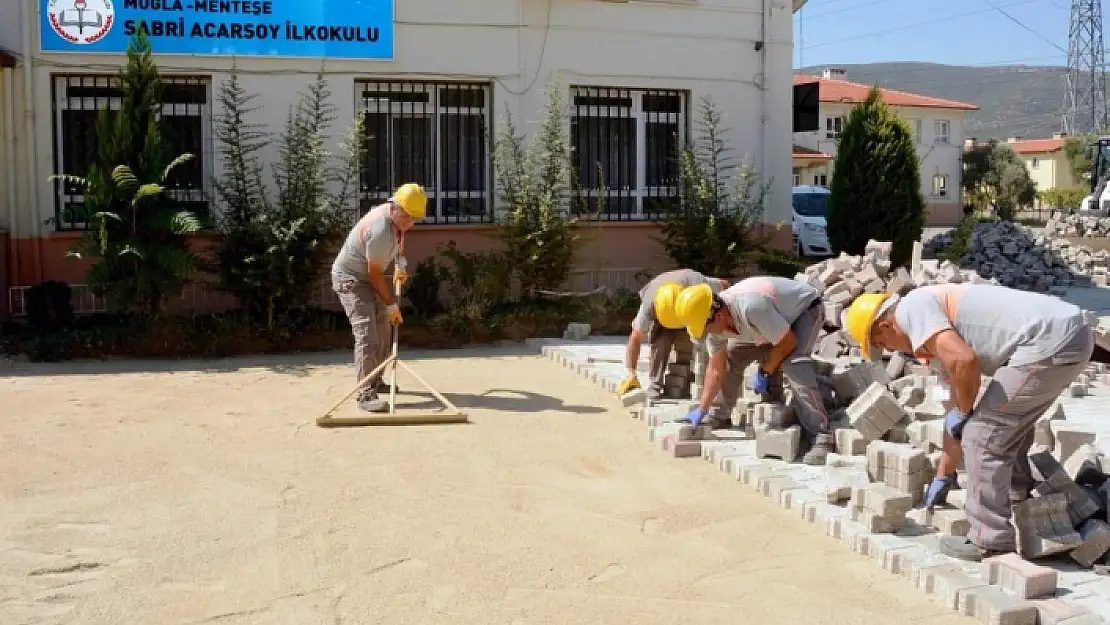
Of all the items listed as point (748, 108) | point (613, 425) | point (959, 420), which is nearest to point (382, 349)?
point (613, 425)

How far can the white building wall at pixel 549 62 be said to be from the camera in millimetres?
12703

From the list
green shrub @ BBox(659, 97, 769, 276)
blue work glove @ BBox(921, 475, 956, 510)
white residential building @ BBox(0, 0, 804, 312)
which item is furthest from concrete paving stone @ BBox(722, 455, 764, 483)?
white residential building @ BBox(0, 0, 804, 312)

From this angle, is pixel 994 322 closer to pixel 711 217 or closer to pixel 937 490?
pixel 937 490

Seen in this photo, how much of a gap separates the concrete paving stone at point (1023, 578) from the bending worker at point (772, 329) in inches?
82.7

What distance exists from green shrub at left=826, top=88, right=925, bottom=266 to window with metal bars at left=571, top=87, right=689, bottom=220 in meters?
2.50

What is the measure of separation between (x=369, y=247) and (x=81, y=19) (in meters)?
6.12

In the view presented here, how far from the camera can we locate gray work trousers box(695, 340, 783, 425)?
7.72 meters

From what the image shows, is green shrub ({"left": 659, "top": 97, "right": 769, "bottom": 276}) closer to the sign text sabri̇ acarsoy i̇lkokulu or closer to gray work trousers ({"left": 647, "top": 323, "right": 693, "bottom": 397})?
the sign text sabri̇ acarsoy i̇lkokulu

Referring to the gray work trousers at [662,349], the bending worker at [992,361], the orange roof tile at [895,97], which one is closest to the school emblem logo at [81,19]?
the gray work trousers at [662,349]

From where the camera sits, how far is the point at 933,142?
50438 mm

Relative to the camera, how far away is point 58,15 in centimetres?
1237

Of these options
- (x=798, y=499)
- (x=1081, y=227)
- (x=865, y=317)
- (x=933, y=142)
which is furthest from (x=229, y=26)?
(x=933, y=142)

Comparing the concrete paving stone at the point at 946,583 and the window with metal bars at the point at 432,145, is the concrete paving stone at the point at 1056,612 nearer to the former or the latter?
the concrete paving stone at the point at 946,583

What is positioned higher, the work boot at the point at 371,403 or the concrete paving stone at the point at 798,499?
the work boot at the point at 371,403
